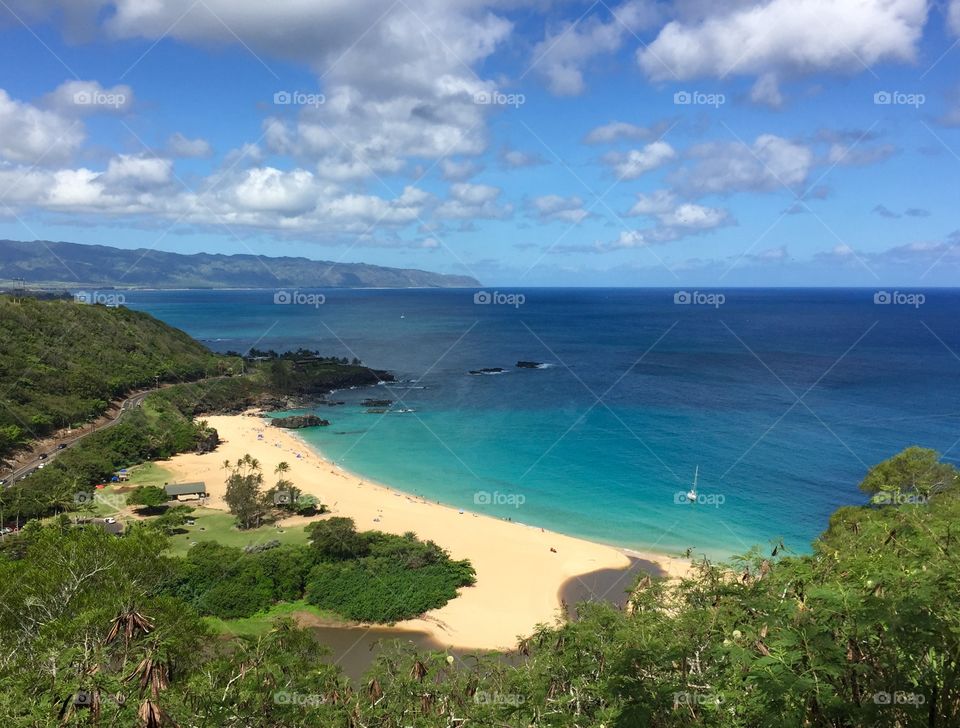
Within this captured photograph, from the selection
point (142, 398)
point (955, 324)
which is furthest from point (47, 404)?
point (955, 324)

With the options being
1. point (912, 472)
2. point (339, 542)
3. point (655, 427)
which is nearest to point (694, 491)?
point (912, 472)

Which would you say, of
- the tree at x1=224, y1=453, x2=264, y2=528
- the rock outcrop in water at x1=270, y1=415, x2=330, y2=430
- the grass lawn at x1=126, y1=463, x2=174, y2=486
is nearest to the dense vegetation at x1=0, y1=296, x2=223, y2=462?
the grass lawn at x1=126, y1=463, x2=174, y2=486

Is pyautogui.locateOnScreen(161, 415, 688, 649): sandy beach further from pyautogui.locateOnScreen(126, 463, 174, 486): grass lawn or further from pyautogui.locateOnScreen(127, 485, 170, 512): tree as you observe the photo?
pyautogui.locateOnScreen(127, 485, 170, 512): tree

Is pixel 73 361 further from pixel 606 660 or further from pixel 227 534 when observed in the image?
pixel 606 660

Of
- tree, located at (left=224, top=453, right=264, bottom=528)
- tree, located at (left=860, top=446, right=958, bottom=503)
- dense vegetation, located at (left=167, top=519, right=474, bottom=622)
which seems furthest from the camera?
tree, located at (left=224, top=453, right=264, bottom=528)

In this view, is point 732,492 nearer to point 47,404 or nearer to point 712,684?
point 712,684

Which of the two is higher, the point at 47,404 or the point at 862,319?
the point at 862,319
